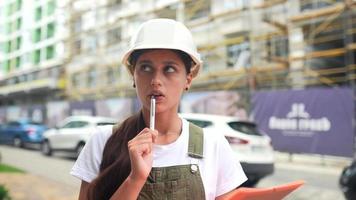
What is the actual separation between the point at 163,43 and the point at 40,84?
39.8 m

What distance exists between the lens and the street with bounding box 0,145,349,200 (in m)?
6.75

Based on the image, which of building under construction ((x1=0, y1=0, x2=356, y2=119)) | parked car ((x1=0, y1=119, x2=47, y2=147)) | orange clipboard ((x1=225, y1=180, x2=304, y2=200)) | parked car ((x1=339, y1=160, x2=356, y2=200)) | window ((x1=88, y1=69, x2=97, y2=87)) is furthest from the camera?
window ((x1=88, y1=69, x2=97, y2=87))

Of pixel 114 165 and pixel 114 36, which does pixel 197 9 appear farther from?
pixel 114 165

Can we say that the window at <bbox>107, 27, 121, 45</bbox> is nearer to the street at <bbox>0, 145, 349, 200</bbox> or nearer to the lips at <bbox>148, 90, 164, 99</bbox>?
the street at <bbox>0, 145, 349, 200</bbox>

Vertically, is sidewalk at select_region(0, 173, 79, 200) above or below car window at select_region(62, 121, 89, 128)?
below

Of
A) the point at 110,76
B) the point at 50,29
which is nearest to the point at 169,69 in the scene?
the point at 110,76

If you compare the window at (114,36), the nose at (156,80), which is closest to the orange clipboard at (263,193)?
the nose at (156,80)

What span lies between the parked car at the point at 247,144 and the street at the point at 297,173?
474 mm

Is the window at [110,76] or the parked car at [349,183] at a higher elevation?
the window at [110,76]

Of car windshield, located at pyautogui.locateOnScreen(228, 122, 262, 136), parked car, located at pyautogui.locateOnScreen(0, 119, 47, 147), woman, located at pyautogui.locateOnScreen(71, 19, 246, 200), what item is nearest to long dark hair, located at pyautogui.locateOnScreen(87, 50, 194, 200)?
woman, located at pyautogui.locateOnScreen(71, 19, 246, 200)

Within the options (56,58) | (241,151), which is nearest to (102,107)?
(241,151)

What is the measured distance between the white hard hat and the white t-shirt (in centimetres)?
29

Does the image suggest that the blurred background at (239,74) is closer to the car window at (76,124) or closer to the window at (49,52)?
the car window at (76,124)

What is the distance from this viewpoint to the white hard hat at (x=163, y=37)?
4.19 ft
